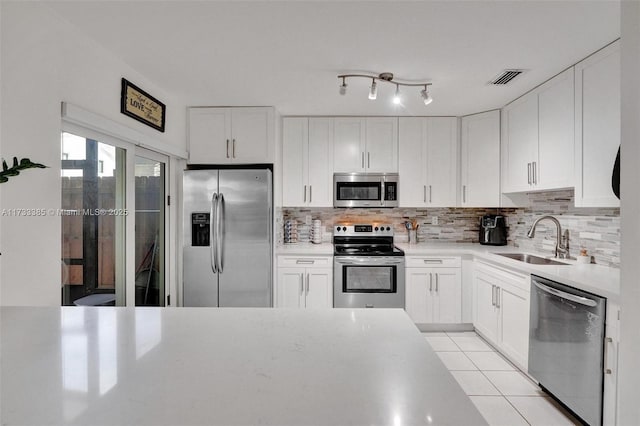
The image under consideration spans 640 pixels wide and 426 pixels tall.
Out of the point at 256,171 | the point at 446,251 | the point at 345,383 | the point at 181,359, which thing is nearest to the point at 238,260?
the point at 256,171

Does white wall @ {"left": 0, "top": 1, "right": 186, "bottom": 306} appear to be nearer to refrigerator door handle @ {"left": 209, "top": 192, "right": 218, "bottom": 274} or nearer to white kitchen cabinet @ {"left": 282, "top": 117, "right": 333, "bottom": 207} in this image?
refrigerator door handle @ {"left": 209, "top": 192, "right": 218, "bottom": 274}

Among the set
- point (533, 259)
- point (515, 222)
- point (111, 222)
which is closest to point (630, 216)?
point (533, 259)

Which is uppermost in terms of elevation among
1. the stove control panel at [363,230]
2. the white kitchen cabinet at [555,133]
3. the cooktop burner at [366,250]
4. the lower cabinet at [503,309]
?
the white kitchen cabinet at [555,133]

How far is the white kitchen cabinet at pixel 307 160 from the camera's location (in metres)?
3.72

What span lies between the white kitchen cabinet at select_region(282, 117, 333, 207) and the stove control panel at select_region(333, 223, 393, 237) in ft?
1.25

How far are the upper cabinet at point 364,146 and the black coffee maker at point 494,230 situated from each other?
122 cm

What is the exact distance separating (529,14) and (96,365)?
2397mm

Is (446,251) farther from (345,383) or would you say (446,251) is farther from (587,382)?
(345,383)

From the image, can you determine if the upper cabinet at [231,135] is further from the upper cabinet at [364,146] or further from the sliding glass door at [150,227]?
the upper cabinet at [364,146]

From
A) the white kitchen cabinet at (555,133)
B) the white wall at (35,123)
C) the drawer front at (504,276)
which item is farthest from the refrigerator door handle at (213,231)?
the white kitchen cabinet at (555,133)

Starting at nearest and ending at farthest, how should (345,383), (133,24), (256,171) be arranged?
1. (345,383)
2. (133,24)
3. (256,171)

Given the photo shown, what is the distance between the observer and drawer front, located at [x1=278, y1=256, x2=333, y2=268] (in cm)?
342

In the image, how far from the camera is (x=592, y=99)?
2.21 meters

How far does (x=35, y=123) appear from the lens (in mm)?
1628
